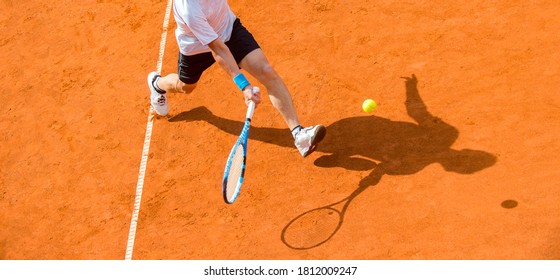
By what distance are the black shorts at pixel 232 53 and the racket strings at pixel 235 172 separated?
1.15 metres

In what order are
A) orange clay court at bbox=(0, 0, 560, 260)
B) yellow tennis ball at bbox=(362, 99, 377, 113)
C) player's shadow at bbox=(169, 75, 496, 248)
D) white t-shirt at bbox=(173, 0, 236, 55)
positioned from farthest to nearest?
yellow tennis ball at bbox=(362, 99, 377, 113)
player's shadow at bbox=(169, 75, 496, 248)
white t-shirt at bbox=(173, 0, 236, 55)
orange clay court at bbox=(0, 0, 560, 260)

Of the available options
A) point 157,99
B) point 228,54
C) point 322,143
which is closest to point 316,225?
point 322,143

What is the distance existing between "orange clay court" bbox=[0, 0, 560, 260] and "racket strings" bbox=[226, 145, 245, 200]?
0.40 meters

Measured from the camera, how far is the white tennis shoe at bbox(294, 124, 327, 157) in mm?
8539

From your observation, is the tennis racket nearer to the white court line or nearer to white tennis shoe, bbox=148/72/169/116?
the white court line

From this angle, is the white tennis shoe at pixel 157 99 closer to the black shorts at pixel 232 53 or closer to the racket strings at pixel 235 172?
the black shorts at pixel 232 53

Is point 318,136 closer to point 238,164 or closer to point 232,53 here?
point 238,164

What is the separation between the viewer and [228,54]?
8.30m

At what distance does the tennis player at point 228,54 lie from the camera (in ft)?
27.0

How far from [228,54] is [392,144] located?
6.74 ft

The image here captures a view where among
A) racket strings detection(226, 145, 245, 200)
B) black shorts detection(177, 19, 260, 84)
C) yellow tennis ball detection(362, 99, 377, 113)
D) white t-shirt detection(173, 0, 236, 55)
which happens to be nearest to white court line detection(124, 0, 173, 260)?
black shorts detection(177, 19, 260, 84)

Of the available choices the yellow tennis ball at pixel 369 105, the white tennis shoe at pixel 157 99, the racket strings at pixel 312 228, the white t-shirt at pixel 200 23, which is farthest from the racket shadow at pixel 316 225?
the white tennis shoe at pixel 157 99

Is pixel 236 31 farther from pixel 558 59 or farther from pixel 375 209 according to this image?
pixel 558 59
